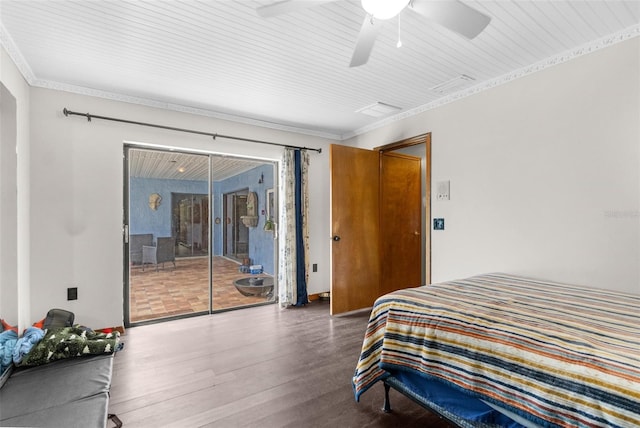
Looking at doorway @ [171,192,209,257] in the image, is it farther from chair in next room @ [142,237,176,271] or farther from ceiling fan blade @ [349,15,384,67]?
ceiling fan blade @ [349,15,384,67]

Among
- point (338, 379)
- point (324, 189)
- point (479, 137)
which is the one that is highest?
point (479, 137)

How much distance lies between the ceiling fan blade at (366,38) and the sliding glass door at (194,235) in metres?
2.62

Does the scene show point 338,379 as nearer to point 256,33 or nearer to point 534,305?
point 534,305

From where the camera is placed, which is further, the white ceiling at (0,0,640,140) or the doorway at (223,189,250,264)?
the doorway at (223,189,250,264)

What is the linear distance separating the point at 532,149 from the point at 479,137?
51 centimetres

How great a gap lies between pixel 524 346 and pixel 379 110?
10.1ft

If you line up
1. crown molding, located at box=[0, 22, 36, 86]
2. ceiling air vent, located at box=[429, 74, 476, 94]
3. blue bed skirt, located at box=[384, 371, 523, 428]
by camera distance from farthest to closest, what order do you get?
ceiling air vent, located at box=[429, 74, 476, 94] → crown molding, located at box=[0, 22, 36, 86] → blue bed skirt, located at box=[384, 371, 523, 428]

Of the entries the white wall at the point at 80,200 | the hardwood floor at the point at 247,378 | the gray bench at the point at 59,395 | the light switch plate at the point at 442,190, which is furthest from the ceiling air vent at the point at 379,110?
the gray bench at the point at 59,395

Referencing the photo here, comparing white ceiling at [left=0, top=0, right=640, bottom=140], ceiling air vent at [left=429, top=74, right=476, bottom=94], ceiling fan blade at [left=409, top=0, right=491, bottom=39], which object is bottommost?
ceiling fan blade at [left=409, top=0, right=491, bottom=39]

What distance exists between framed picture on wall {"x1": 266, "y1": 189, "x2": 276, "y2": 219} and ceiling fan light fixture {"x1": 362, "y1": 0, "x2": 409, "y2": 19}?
3.31m

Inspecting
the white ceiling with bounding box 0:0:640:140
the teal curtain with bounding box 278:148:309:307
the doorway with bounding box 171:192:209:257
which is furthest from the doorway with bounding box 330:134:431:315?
the doorway with bounding box 171:192:209:257

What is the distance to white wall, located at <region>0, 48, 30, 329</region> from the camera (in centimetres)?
243

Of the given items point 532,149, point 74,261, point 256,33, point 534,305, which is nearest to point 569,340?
point 534,305

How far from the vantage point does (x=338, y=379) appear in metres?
2.35
